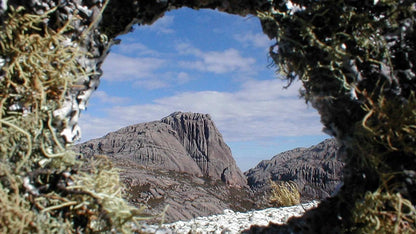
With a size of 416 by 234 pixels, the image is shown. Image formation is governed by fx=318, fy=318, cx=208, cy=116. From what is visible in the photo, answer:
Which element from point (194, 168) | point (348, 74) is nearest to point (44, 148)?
point (348, 74)

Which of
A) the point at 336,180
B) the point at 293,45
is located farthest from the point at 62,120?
the point at 336,180

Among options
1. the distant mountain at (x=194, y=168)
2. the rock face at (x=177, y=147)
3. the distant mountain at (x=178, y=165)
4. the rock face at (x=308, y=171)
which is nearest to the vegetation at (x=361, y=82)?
the distant mountain at (x=178, y=165)

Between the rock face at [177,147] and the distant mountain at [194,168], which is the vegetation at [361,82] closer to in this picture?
the distant mountain at [194,168]

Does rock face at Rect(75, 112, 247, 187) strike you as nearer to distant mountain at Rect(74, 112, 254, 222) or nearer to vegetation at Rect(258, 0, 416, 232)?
distant mountain at Rect(74, 112, 254, 222)

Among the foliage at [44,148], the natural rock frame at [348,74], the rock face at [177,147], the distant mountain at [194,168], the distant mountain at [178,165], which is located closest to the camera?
the foliage at [44,148]

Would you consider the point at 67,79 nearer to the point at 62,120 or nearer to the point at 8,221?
the point at 62,120

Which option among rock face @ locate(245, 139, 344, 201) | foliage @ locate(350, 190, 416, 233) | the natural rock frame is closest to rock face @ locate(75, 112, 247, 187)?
rock face @ locate(245, 139, 344, 201)
